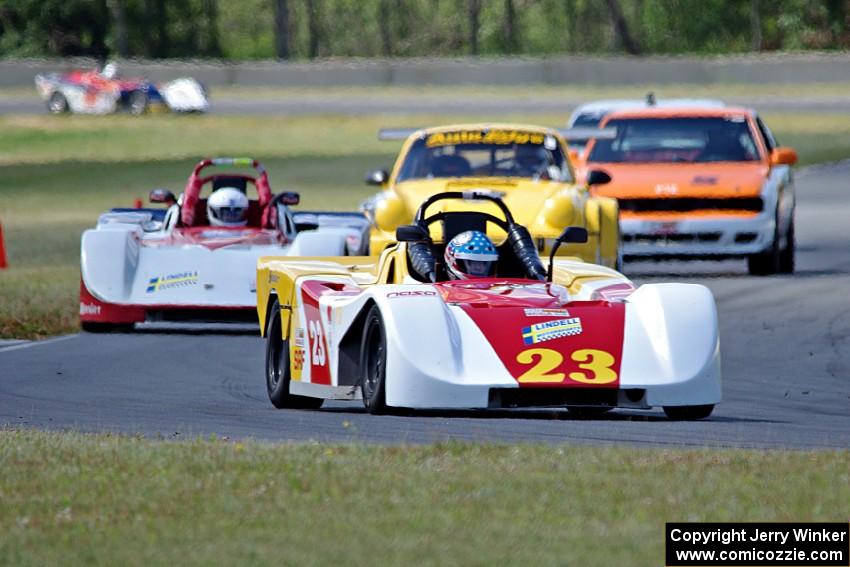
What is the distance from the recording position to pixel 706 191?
21484 millimetres

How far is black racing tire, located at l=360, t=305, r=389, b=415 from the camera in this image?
35.9ft

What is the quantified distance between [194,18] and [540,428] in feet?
275

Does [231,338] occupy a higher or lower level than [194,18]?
higher

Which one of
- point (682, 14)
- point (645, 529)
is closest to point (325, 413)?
point (645, 529)

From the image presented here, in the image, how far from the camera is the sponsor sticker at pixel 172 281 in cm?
→ 1748

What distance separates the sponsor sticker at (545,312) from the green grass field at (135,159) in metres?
9.04

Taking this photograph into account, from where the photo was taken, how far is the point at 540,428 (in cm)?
1068

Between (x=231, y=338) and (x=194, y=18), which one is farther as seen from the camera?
(x=194, y=18)

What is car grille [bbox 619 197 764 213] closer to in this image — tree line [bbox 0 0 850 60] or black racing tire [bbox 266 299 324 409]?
black racing tire [bbox 266 299 324 409]

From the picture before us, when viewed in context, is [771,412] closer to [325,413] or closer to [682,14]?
[325,413]

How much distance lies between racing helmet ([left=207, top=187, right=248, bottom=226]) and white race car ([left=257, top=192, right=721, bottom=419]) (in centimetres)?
708

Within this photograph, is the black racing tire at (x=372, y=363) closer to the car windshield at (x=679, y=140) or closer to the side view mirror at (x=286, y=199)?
the side view mirror at (x=286, y=199)

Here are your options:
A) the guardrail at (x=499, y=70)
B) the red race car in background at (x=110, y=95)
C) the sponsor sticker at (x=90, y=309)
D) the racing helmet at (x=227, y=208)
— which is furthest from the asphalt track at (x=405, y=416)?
the guardrail at (x=499, y=70)

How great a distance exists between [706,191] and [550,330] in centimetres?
1096
